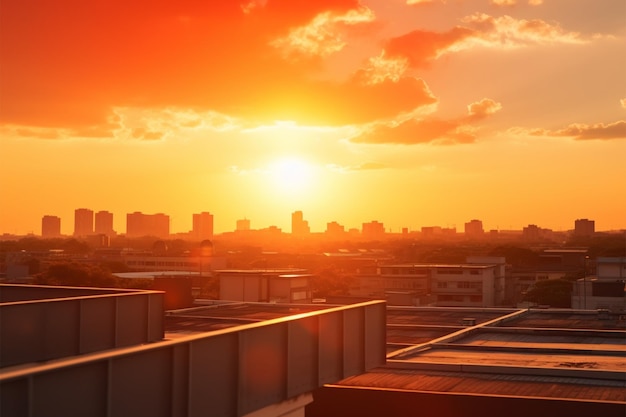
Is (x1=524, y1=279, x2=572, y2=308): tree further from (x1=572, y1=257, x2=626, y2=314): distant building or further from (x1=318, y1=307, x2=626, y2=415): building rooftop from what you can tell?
(x1=318, y1=307, x2=626, y2=415): building rooftop

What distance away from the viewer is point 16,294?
2472 cm

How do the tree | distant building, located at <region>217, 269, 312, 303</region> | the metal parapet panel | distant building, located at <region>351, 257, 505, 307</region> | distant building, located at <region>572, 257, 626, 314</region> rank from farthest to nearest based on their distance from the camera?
distant building, located at <region>351, 257, 505, 307</region>
the tree
distant building, located at <region>572, 257, 626, 314</region>
distant building, located at <region>217, 269, 312, 303</region>
the metal parapet panel

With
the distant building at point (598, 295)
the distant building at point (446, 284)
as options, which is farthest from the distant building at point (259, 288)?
the distant building at point (446, 284)

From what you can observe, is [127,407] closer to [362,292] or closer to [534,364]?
[534,364]

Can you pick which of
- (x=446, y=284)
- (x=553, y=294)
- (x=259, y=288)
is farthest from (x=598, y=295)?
(x=259, y=288)

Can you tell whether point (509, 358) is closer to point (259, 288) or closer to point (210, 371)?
point (210, 371)

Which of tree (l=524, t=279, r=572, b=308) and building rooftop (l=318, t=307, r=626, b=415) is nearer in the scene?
building rooftop (l=318, t=307, r=626, b=415)

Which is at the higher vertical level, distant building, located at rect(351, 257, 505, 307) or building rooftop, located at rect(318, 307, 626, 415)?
building rooftop, located at rect(318, 307, 626, 415)

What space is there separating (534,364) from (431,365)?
4.39m

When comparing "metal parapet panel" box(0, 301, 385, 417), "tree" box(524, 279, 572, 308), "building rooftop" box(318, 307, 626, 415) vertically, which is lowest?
"tree" box(524, 279, 572, 308)

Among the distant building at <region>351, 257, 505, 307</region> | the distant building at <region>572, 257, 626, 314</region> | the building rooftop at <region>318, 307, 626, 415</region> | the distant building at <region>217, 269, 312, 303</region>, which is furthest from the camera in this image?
the distant building at <region>351, 257, 505, 307</region>

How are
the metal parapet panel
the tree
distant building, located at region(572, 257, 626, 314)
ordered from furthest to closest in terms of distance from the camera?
the tree
distant building, located at region(572, 257, 626, 314)
the metal parapet panel

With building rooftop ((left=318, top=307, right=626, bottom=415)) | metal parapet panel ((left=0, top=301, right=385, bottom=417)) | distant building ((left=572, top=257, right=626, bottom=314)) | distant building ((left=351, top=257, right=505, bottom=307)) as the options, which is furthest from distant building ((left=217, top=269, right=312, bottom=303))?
metal parapet panel ((left=0, top=301, right=385, bottom=417))

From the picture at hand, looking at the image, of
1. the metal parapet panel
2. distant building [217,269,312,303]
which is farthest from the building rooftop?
distant building [217,269,312,303]
